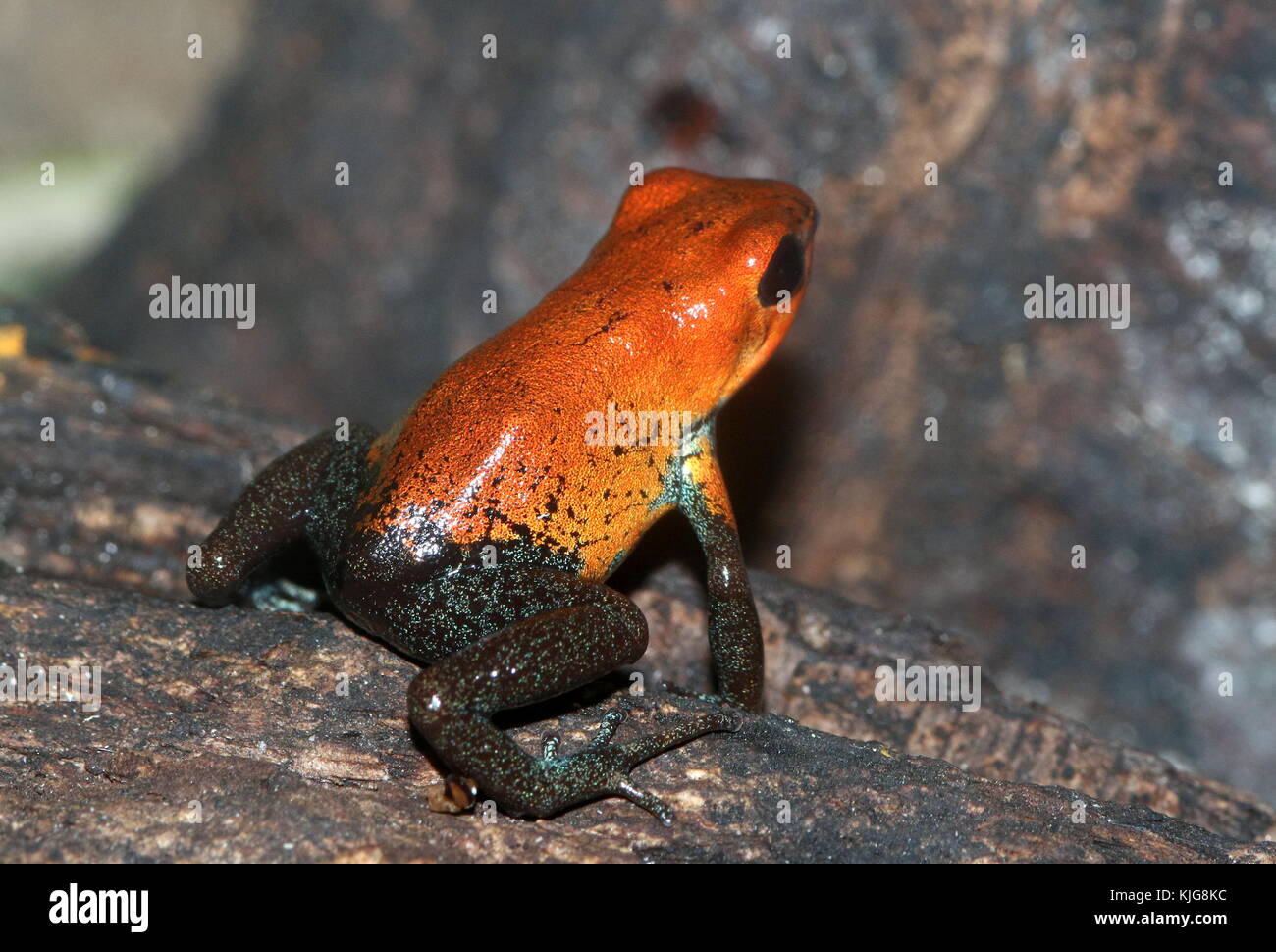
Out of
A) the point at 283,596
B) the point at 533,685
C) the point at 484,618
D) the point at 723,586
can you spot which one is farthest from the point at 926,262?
the point at 283,596

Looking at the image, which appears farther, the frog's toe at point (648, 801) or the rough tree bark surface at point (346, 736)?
the frog's toe at point (648, 801)

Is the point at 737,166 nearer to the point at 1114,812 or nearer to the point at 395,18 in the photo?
the point at 395,18

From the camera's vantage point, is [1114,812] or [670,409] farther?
[670,409]

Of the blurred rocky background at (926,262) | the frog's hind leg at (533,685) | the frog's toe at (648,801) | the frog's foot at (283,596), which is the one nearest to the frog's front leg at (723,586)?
the frog's hind leg at (533,685)

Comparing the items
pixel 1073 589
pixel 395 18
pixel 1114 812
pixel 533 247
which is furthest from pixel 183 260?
pixel 1114 812

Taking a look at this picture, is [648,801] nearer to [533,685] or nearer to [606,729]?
[606,729]

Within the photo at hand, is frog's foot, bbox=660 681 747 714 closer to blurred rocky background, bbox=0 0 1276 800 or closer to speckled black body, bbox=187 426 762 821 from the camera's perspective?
speckled black body, bbox=187 426 762 821

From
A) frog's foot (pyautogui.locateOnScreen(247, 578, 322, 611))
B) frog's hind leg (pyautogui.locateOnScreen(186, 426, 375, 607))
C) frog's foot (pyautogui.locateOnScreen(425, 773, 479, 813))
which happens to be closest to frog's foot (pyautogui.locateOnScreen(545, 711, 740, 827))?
frog's foot (pyautogui.locateOnScreen(425, 773, 479, 813))

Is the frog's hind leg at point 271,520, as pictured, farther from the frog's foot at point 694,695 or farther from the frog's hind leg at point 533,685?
the frog's foot at point 694,695
